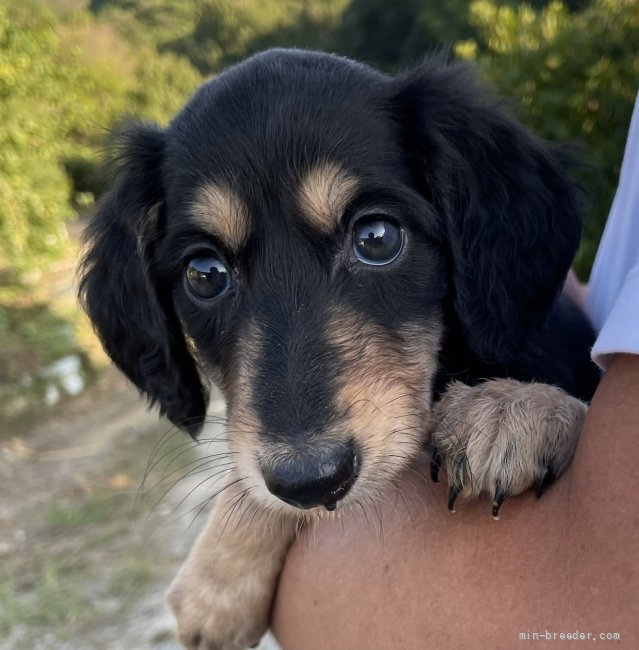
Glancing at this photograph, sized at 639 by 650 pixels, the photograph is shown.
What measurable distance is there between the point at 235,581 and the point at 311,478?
2.00 feet

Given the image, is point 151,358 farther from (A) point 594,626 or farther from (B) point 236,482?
(A) point 594,626

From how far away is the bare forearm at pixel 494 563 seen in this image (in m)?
1.04

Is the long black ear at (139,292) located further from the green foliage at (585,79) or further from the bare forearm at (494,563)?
the green foliage at (585,79)

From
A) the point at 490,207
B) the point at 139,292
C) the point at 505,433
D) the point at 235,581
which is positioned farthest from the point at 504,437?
the point at 139,292

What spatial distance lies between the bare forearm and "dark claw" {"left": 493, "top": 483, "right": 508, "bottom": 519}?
16mm

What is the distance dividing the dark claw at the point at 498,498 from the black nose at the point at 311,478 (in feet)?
0.85

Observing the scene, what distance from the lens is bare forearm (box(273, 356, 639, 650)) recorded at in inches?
40.8

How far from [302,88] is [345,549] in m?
1.04

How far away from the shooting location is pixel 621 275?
157 centimetres

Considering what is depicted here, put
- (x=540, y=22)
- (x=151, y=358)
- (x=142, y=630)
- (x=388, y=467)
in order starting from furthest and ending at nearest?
1. (x=540, y=22)
2. (x=142, y=630)
3. (x=151, y=358)
4. (x=388, y=467)

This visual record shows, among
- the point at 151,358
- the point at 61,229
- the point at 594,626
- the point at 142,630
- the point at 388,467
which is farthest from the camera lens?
the point at 61,229

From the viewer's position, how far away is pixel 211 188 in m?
1.65

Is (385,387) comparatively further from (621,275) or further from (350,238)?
(621,275)

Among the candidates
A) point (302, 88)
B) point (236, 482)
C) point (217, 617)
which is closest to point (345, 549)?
point (236, 482)
